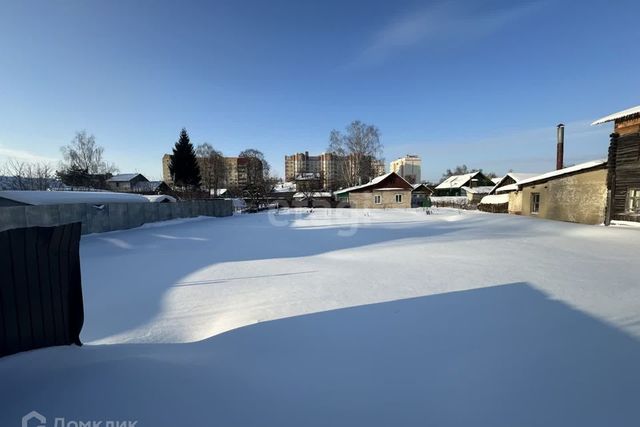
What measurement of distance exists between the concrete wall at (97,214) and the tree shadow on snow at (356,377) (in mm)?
11165

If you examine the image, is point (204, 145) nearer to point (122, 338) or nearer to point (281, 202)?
point (281, 202)

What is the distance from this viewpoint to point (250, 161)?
60531mm

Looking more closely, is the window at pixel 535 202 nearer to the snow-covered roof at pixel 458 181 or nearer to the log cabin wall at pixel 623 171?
the log cabin wall at pixel 623 171

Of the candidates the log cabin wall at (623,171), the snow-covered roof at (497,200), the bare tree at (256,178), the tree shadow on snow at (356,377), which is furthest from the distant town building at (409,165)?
the tree shadow on snow at (356,377)

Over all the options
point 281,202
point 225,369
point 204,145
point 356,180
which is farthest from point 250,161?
point 225,369

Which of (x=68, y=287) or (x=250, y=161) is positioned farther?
(x=250, y=161)

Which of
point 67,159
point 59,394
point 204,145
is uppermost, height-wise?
point 204,145

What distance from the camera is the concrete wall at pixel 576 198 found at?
46.0ft

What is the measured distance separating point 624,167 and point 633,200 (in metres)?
1.60

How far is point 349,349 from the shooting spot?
299 centimetres

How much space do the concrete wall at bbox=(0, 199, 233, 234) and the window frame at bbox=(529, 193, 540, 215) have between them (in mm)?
24752

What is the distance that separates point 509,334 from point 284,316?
286 cm

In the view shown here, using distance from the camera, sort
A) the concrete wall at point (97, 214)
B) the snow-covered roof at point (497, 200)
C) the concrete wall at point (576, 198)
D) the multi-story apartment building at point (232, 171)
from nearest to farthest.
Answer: the concrete wall at point (97, 214) → the concrete wall at point (576, 198) → the snow-covered roof at point (497, 200) → the multi-story apartment building at point (232, 171)

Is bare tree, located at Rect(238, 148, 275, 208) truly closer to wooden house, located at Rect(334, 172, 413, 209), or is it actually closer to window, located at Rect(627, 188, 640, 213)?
wooden house, located at Rect(334, 172, 413, 209)
